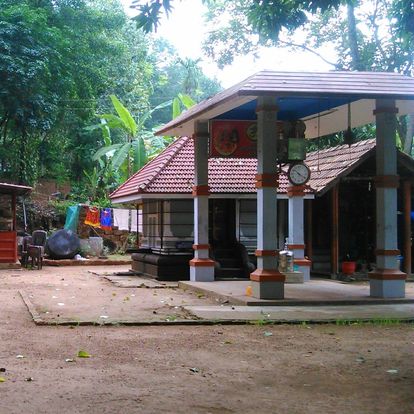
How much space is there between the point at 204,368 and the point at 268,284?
532 cm

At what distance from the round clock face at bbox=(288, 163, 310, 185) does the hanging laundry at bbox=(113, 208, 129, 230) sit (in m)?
14.0

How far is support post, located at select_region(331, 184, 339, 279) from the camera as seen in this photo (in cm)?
1831

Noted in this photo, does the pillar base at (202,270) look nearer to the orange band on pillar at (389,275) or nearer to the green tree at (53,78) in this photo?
the orange band on pillar at (389,275)

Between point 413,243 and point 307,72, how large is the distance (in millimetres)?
8893

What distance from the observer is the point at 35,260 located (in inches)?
912

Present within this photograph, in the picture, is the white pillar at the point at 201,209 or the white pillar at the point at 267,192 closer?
the white pillar at the point at 267,192

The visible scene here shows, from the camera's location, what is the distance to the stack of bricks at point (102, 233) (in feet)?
90.7

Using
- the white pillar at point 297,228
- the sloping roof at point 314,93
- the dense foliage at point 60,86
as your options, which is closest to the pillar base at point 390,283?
the sloping roof at point 314,93

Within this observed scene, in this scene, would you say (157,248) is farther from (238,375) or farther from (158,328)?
(238,375)

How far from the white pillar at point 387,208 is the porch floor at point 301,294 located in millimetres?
348

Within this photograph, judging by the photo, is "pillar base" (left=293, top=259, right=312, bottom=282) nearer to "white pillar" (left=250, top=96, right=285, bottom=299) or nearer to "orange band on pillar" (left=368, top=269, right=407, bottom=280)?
"orange band on pillar" (left=368, top=269, right=407, bottom=280)

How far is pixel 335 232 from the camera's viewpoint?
60.2 feet

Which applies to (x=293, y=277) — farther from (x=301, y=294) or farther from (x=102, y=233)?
(x=102, y=233)

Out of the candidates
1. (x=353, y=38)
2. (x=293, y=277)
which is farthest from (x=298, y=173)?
(x=353, y=38)
